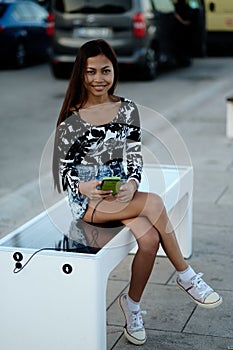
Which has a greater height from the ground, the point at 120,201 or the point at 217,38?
the point at 120,201

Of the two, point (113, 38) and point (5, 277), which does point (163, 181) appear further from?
point (113, 38)

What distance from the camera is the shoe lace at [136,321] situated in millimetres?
4184

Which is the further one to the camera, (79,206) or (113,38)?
(113,38)

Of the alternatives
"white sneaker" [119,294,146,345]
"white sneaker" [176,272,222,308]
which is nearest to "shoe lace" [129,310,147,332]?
"white sneaker" [119,294,146,345]

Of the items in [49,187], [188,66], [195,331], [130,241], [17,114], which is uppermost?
[130,241]

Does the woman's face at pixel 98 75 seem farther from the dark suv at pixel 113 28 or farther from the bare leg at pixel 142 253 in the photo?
the dark suv at pixel 113 28

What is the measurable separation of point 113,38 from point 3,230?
8.60 metres

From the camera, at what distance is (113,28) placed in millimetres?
14188

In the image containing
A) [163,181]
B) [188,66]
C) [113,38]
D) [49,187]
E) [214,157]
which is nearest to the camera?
[163,181]

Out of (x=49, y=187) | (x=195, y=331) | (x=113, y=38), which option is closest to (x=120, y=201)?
(x=195, y=331)

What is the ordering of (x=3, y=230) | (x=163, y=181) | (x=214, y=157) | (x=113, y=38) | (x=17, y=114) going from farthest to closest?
(x=113, y=38)
(x=17, y=114)
(x=214, y=157)
(x=3, y=230)
(x=163, y=181)

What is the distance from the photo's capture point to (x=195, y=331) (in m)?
4.31

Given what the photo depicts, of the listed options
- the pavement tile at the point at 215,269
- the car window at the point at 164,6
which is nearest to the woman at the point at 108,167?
the pavement tile at the point at 215,269

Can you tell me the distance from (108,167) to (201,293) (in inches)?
33.7
